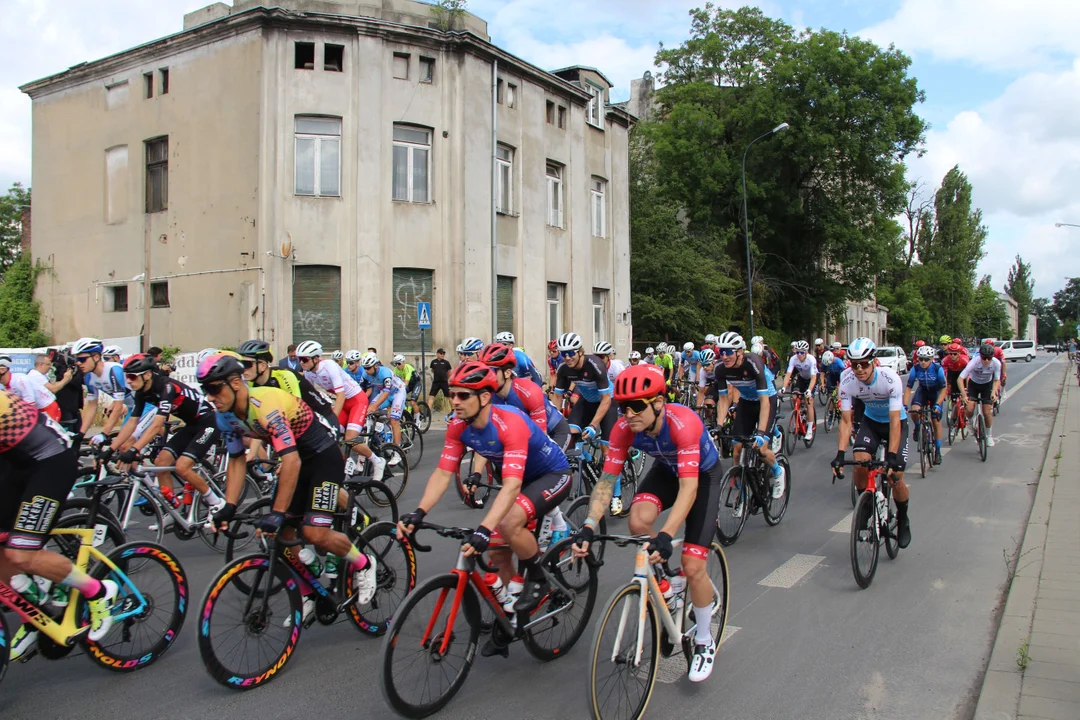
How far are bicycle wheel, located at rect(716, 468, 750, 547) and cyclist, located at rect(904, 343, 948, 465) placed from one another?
206 inches

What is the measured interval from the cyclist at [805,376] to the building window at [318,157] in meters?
12.4

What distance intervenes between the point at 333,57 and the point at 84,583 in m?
19.6

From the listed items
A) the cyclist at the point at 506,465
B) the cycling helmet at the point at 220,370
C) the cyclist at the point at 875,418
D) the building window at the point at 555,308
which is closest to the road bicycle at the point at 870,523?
the cyclist at the point at 875,418

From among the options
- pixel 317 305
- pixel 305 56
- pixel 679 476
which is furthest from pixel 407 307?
pixel 679 476

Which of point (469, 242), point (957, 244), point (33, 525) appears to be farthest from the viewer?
point (957, 244)

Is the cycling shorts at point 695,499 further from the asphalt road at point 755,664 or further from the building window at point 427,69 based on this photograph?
the building window at point 427,69

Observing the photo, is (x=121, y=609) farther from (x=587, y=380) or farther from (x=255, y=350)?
(x=587, y=380)

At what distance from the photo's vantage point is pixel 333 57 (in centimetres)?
2155

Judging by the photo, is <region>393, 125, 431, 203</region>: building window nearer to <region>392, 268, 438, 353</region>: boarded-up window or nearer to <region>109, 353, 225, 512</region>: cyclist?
<region>392, 268, 438, 353</region>: boarded-up window

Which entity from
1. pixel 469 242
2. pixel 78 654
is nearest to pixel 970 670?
pixel 78 654

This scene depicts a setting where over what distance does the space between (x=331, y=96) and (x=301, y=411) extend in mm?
18077

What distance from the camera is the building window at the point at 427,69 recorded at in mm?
22578

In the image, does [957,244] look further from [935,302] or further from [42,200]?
[42,200]

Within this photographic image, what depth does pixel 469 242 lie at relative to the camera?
23.1 metres
